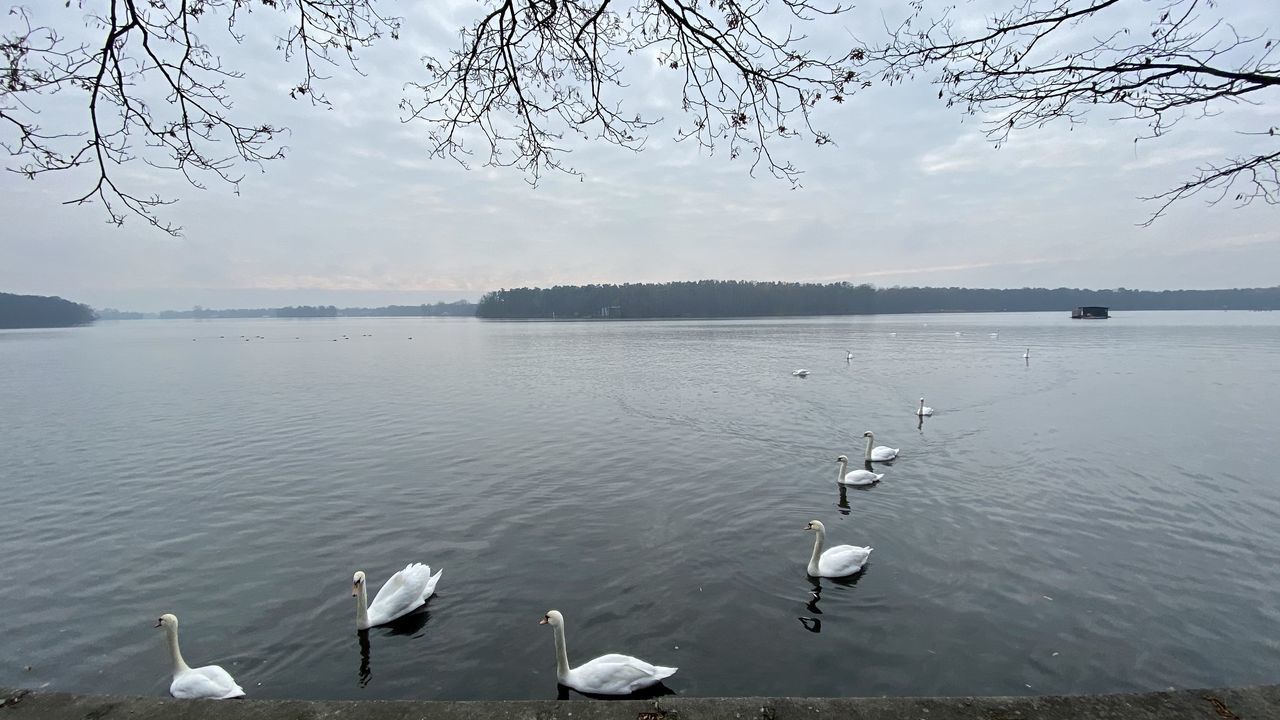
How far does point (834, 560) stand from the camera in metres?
9.53

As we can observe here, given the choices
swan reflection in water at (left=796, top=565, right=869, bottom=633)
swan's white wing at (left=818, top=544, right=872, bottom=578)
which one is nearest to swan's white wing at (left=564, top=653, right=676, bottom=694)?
swan reflection in water at (left=796, top=565, right=869, bottom=633)

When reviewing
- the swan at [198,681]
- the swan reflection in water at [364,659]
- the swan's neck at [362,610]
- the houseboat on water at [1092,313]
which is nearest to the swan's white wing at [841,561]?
the swan reflection in water at [364,659]

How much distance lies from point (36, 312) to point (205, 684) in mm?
245145

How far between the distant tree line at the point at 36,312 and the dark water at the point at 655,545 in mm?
209127

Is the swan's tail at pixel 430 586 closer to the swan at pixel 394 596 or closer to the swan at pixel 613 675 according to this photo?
the swan at pixel 394 596

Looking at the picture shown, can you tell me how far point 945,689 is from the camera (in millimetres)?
6742

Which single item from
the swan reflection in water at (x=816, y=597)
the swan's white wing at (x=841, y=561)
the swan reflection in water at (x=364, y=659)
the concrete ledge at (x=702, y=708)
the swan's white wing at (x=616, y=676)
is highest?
the concrete ledge at (x=702, y=708)

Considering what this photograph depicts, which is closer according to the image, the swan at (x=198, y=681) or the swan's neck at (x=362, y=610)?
the swan at (x=198, y=681)

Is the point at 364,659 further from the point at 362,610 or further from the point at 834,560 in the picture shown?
the point at 834,560

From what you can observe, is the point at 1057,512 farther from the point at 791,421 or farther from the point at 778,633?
the point at 791,421

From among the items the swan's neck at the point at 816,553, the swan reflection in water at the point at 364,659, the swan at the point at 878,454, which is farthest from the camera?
the swan at the point at 878,454

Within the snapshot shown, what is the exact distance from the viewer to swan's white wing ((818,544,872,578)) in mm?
9430

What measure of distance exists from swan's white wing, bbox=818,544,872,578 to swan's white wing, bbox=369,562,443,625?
247 inches

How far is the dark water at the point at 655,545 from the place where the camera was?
291 inches
